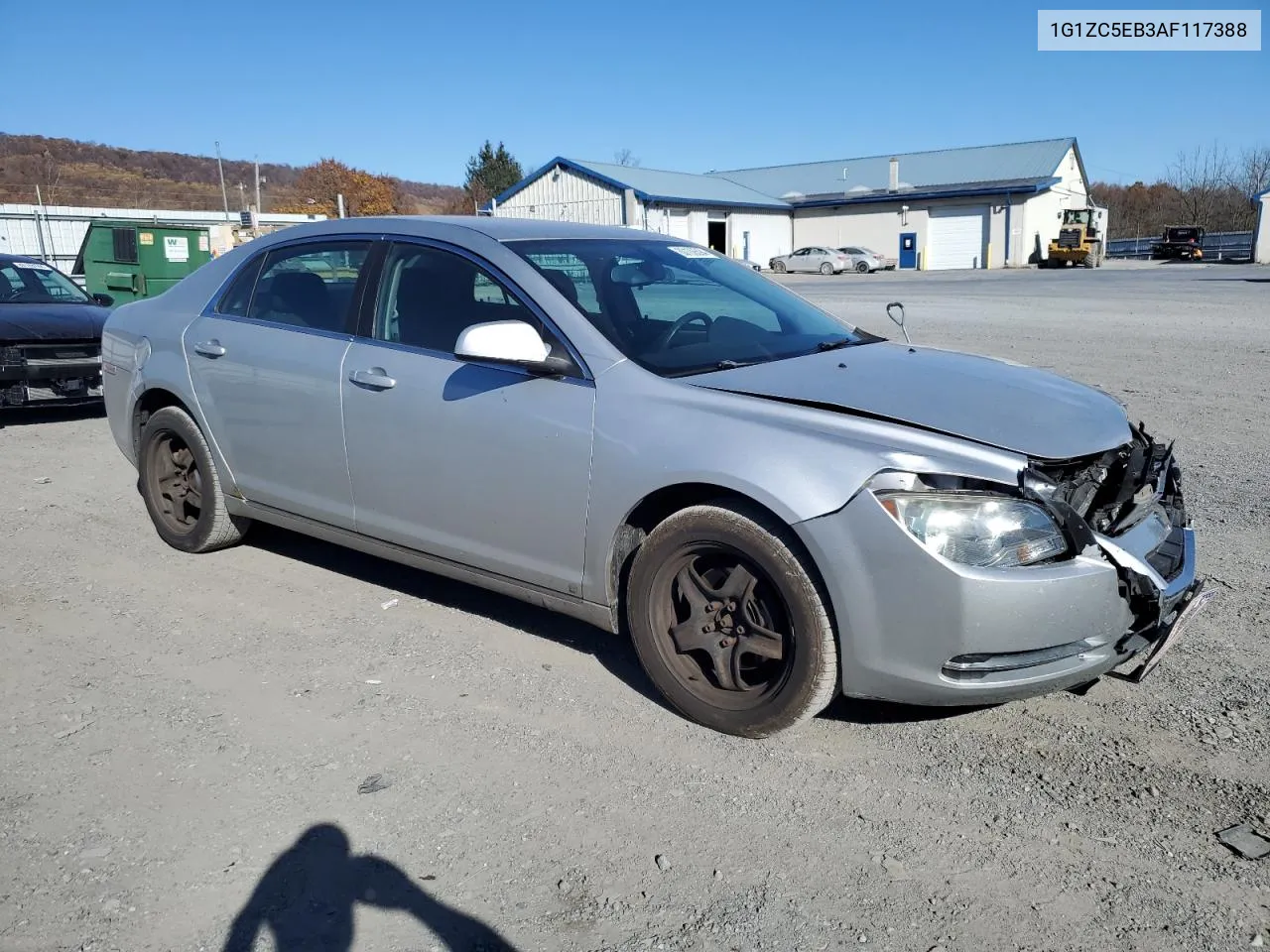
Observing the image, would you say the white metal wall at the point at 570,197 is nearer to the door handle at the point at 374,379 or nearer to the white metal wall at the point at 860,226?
the white metal wall at the point at 860,226

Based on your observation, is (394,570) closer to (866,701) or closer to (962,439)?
(866,701)

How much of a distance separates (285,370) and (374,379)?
65 cm

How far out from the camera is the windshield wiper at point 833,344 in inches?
173

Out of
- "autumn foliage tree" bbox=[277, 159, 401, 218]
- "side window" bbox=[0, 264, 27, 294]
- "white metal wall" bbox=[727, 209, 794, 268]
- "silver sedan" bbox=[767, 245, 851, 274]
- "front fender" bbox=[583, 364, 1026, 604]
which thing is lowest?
"front fender" bbox=[583, 364, 1026, 604]

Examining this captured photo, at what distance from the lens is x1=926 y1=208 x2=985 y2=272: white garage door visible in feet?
178

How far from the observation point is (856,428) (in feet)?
10.8

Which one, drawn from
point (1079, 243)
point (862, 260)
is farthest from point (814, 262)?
point (1079, 243)

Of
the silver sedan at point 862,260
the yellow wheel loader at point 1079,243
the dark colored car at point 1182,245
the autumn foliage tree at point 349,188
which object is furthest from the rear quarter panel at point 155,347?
the autumn foliage tree at point 349,188

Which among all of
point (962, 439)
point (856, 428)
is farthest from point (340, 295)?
point (962, 439)

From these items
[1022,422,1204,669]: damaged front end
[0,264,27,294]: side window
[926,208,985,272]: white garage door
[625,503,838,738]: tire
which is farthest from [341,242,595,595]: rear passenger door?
[926,208,985,272]: white garage door

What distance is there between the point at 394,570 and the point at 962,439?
10.6 ft

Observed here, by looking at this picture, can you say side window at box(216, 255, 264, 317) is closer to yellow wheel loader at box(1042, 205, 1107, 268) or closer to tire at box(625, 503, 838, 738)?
tire at box(625, 503, 838, 738)

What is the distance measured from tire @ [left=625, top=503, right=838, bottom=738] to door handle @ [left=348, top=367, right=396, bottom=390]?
1377 mm

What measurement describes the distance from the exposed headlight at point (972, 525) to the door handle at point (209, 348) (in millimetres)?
3486
